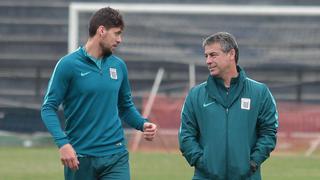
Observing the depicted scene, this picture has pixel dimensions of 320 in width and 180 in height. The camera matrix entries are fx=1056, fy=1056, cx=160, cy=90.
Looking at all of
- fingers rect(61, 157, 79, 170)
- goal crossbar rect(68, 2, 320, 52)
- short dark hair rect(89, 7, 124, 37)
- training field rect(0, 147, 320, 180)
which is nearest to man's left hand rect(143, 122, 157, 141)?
fingers rect(61, 157, 79, 170)

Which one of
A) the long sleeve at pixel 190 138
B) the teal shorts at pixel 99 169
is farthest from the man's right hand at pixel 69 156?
the long sleeve at pixel 190 138

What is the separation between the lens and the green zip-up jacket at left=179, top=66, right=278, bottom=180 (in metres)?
7.14

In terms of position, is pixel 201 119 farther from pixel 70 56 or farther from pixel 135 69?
pixel 135 69

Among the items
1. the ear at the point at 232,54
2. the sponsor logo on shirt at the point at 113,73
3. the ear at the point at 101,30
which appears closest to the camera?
the ear at the point at 232,54

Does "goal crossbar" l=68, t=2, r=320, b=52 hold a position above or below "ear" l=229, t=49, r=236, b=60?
below

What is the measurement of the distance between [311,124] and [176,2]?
8.65 metres

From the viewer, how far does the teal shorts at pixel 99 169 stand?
26.2ft

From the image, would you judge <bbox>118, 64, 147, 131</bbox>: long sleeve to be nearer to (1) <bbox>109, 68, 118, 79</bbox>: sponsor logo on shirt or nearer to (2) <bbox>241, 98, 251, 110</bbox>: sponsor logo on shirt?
(1) <bbox>109, 68, 118, 79</bbox>: sponsor logo on shirt

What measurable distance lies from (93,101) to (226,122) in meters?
1.26

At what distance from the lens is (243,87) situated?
727cm

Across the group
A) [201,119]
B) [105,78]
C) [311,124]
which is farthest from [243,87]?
[311,124]

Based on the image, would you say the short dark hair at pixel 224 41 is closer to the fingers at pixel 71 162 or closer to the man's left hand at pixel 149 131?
the man's left hand at pixel 149 131

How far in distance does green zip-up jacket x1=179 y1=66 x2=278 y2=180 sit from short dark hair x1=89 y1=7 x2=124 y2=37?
995mm

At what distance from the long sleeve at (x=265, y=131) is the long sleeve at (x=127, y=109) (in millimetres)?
1311
